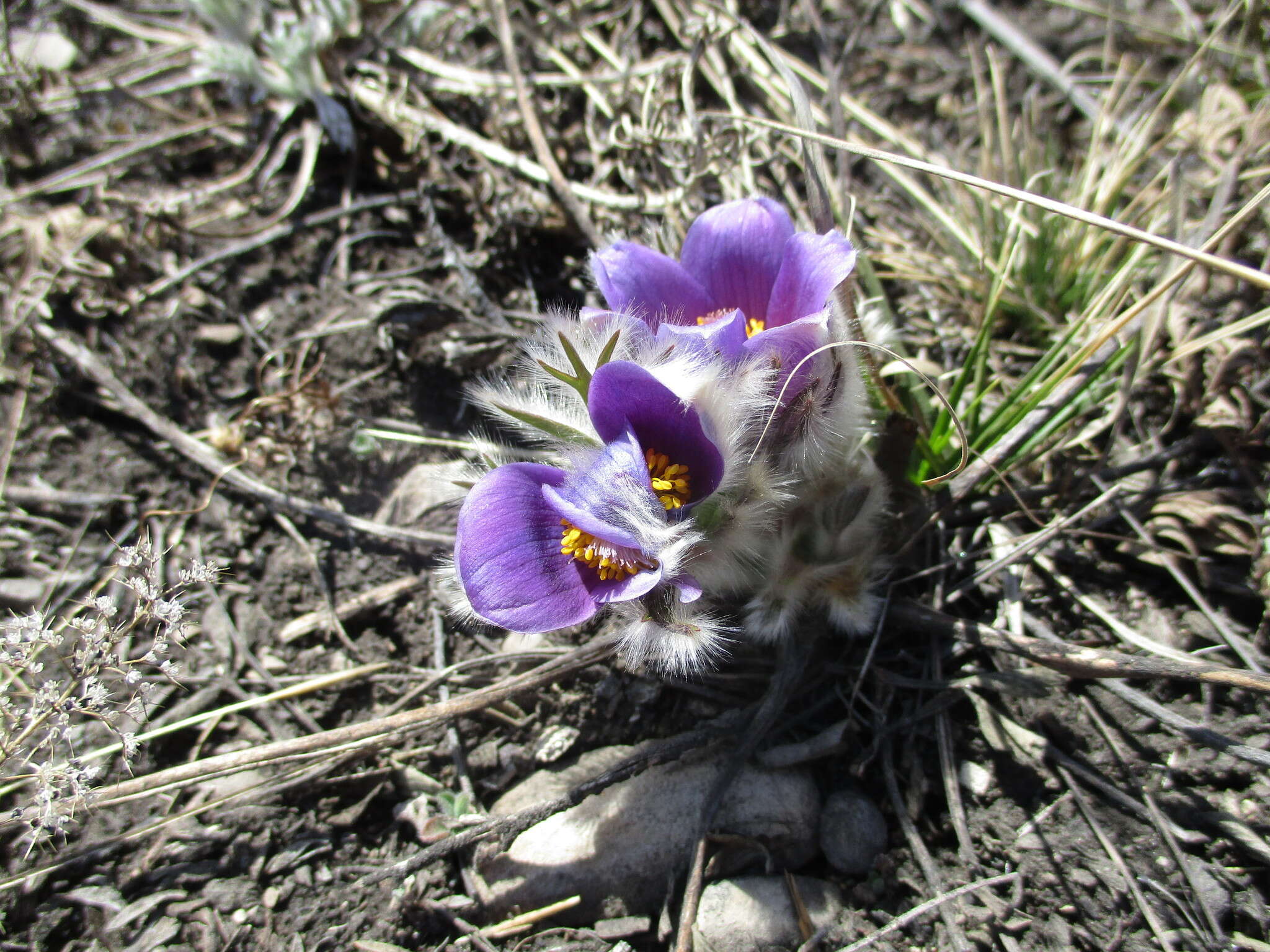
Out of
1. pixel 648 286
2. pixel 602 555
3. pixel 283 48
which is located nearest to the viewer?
pixel 602 555

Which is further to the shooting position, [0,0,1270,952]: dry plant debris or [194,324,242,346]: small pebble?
[194,324,242,346]: small pebble

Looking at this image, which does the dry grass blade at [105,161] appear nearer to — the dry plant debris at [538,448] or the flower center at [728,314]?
the dry plant debris at [538,448]

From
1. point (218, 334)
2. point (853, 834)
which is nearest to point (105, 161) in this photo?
point (218, 334)

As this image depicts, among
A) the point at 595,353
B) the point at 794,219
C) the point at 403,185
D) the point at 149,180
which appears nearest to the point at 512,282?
the point at 403,185

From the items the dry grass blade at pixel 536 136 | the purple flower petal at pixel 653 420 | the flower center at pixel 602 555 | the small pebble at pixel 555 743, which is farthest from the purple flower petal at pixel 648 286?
the small pebble at pixel 555 743

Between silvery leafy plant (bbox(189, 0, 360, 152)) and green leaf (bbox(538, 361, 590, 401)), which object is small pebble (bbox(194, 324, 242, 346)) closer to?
silvery leafy plant (bbox(189, 0, 360, 152))

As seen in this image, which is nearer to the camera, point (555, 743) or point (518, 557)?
point (518, 557)

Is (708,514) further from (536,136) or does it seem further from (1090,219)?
(536,136)

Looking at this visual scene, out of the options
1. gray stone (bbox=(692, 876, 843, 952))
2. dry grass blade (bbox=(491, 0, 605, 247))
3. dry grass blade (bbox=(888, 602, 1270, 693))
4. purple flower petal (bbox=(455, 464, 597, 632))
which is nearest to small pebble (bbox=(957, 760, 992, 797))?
dry grass blade (bbox=(888, 602, 1270, 693))
